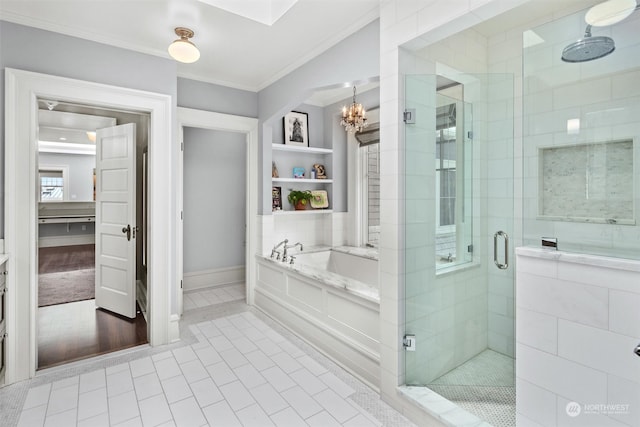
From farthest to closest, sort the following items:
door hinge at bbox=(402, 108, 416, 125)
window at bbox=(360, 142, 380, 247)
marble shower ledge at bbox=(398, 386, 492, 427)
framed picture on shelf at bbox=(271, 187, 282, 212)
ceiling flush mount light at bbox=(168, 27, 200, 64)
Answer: window at bbox=(360, 142, 380, 247) < framed picture on shelf at bbox=(271, 187, 282, 212) < ceiling flush mount light at bbox=(168, 27, 200, 64) < door hinge at bbox=(402, 108, 416, 125) < marble shower ledge at bbox=(398, 386, 492, 427)

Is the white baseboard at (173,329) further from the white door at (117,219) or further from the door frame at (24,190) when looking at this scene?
the door frame at (24,190)

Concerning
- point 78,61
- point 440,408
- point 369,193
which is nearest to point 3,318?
point 78,61

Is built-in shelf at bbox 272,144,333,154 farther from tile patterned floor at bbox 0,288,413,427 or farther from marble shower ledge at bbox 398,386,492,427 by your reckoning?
marble shower ledge at bbox 398,386,492,427

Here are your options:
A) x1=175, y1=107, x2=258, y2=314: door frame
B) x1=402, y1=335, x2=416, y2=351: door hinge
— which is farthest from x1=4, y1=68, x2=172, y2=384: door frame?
x1=402, y1=335, x2=416, y2=351: door hinge

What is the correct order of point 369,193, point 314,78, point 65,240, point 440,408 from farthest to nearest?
point 65,240
point 369,193
point 314,78
point 440,408

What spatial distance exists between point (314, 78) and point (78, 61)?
1889mm

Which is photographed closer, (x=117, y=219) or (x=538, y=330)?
(x=538, y=330)

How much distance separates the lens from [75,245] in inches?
324

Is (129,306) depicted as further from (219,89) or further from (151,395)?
(219,89)

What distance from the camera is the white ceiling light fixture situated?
4.21 feet

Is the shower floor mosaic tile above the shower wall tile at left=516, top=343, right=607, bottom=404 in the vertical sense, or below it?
below

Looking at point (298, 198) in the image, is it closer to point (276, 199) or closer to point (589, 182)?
point (276, 199)

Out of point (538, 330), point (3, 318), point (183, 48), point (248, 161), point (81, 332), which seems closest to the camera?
point (538, 330)

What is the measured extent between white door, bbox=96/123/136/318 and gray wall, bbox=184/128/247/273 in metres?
0.98
